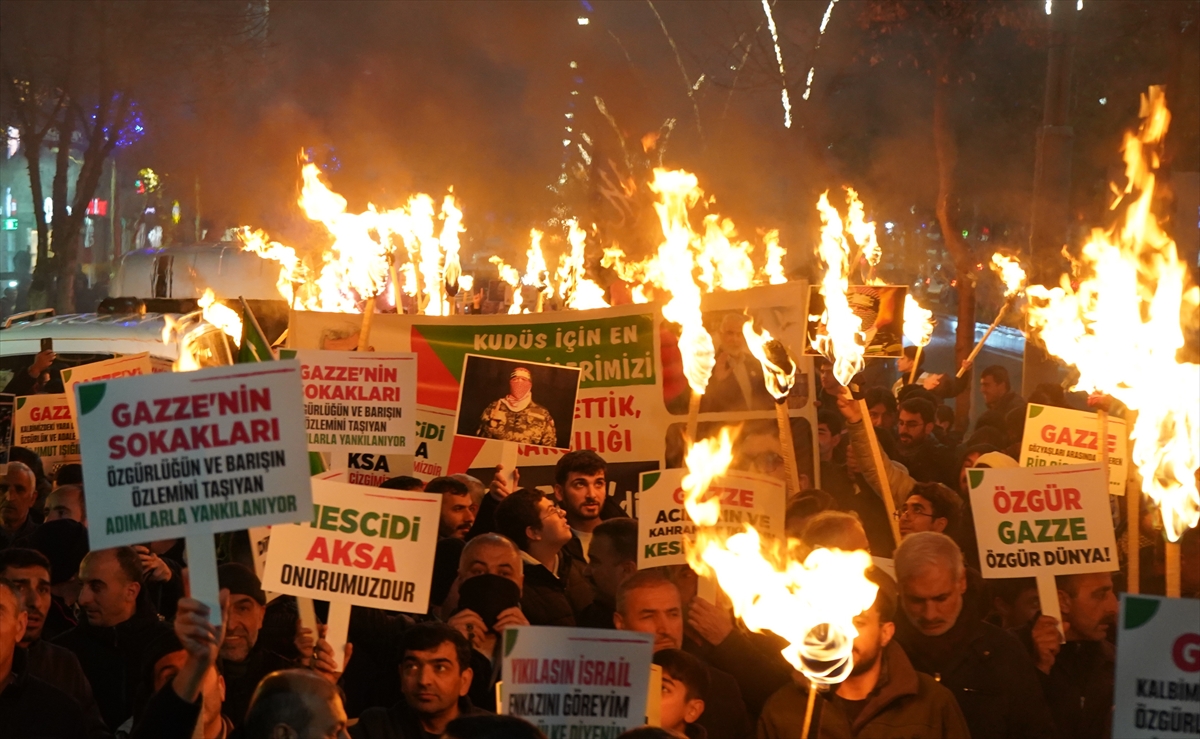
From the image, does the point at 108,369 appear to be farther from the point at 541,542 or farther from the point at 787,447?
the point at 787,447

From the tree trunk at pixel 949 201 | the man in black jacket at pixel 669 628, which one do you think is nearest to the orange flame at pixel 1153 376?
the man in black jacket at pixel 669 628

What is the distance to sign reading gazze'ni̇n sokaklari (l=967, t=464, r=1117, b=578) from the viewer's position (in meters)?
6.55

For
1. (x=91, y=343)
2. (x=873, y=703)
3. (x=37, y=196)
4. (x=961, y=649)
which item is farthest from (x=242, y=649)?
(x=37, y=196)

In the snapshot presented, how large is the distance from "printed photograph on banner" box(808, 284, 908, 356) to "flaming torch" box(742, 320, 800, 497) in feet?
3.63

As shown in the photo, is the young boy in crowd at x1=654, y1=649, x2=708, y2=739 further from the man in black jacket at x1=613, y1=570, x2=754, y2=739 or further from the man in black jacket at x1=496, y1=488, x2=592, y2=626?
the man in black jacket at x1=496, y1=488, x2=592, y2=626

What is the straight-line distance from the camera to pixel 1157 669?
4.63 meters

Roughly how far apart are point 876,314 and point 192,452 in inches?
247

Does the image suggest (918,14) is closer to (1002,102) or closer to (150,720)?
(1002,102)

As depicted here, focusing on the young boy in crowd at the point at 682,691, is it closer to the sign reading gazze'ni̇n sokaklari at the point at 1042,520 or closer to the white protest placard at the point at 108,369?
the sign reading gazze'ni̇n sokaklari at the point at 1042,520

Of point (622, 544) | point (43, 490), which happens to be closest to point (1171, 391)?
point (622, 544)

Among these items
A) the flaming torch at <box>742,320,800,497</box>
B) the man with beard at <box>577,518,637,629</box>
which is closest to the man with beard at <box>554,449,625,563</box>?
the man with beard at <box>577,518,637,629</box>

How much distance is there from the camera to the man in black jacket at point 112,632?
6.06 m

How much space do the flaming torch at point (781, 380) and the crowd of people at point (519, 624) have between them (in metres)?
0.22

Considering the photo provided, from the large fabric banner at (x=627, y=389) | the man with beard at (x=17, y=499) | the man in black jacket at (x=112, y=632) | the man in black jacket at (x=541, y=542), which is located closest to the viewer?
the man in black jacket at (x=112, y=632)
